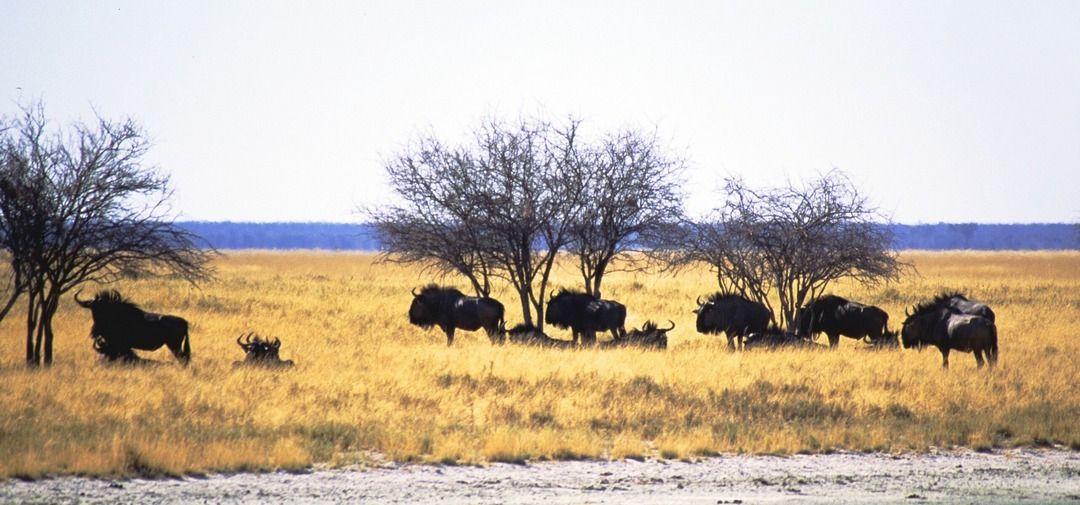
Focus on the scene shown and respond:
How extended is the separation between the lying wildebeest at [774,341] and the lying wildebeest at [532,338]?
358cm

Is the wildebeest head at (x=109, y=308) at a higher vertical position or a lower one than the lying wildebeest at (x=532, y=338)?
higher

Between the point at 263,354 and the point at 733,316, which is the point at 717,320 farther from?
the point at 263,354

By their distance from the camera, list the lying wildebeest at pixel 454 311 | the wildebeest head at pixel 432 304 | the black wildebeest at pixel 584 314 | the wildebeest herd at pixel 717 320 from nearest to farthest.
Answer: the wildebeest herd at pixel 717 320 → the black wildebeest at pixel 584 314 → the lying wildebeest at pixel 454 311 → the wildebeest head at pixel 432 304

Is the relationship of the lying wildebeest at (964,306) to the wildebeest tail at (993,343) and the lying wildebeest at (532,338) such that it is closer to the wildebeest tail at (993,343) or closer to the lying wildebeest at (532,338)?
the wildebeest tail at (993,343)

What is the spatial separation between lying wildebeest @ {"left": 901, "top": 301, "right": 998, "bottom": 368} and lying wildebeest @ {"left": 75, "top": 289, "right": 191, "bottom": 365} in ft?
41.2

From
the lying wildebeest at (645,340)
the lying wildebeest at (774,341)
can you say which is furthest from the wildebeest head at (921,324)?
the lying wildebeest at (645,340)

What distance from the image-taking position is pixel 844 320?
23688mm

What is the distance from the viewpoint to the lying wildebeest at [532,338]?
22.6 m

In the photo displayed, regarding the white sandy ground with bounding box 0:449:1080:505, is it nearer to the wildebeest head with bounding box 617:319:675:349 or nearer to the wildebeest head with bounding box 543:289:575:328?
the wildebeest head with bounding box 617:319:675:349

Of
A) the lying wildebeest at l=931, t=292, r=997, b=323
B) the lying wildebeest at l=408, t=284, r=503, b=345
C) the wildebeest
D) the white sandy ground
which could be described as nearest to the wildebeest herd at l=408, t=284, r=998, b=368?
the lying wildebeest at l=408, t=284, r=503, b=345

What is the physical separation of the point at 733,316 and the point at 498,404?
9633 mm

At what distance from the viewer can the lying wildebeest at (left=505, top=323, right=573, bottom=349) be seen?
74.2 ft

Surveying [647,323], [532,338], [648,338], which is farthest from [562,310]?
[648,338]

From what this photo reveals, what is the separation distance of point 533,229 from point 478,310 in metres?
2.57
